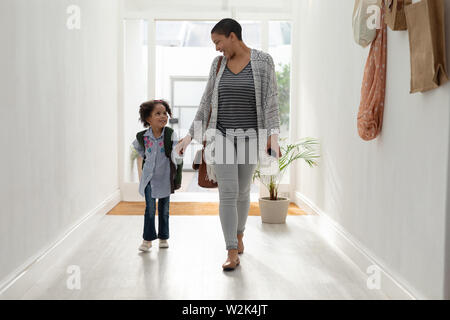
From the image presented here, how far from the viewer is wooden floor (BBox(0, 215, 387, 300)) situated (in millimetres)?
1915

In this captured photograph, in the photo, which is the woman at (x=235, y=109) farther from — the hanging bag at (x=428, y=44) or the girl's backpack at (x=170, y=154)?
the hanging bag at (x=428, y=44)

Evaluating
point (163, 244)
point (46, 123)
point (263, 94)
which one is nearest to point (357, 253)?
point (263, 94)

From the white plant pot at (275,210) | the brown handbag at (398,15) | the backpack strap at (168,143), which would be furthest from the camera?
the white plant pot at (275,210)

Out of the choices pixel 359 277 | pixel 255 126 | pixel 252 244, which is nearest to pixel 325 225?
pixel 252 244

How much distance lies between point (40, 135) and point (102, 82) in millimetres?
1698

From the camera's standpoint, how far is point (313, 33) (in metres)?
3.76

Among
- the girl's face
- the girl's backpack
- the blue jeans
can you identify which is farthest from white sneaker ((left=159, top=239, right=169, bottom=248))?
the girl's face

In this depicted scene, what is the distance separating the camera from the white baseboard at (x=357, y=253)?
5.95ft

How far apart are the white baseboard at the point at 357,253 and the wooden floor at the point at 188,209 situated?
18.7 inches

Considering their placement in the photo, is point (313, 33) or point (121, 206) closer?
point (313, 33)

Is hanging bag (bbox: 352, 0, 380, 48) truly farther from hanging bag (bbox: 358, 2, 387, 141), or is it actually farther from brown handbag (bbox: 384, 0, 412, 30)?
brown handbag (bbox: 384, 0, 412, 30)

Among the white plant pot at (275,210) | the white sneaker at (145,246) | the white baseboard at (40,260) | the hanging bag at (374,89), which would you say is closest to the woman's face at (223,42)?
the hanging bag at (374,89)

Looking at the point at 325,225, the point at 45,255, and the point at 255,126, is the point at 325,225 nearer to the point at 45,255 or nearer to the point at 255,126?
the point at 255,126

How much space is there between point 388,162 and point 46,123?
5.45 feet
